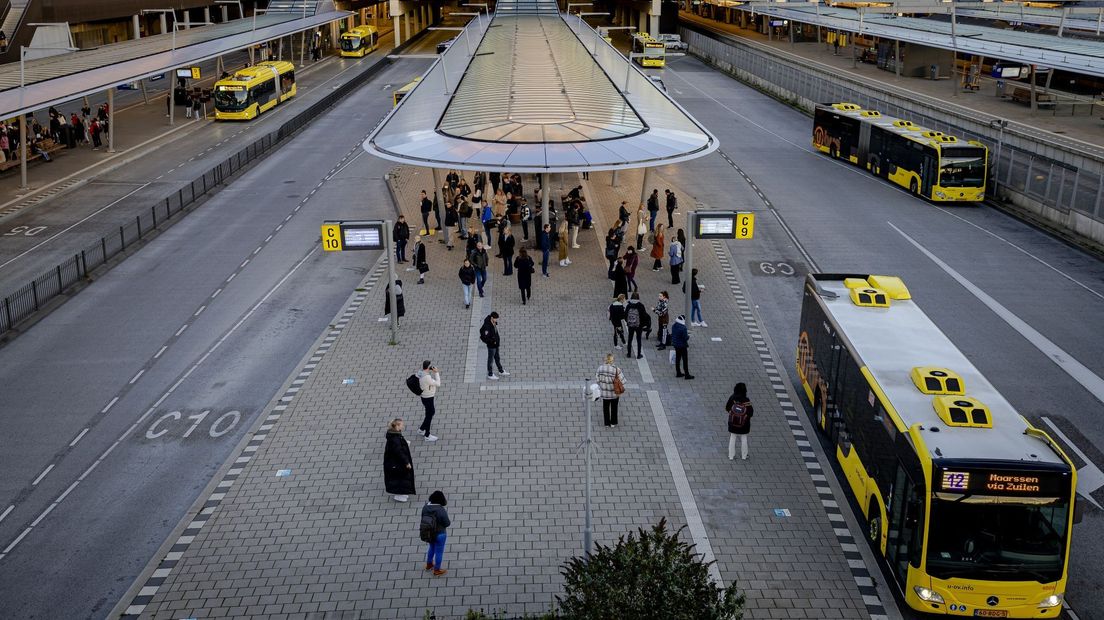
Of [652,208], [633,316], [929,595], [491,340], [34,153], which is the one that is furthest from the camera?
[34,153]

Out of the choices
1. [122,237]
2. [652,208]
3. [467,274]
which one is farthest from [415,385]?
[122,237]

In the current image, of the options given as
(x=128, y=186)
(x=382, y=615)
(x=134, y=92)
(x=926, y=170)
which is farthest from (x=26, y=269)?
(x=134, y=92)

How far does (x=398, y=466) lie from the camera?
17.2m

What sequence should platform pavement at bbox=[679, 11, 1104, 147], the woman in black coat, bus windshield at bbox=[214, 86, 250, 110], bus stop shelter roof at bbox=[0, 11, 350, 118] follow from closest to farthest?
the woman in black coat < bus stop shelter roof at bbox=[0, 11, 350, 118] < platform pavement at bbox=[679, 11, 1104, 147] < bus windshield at bbox=[214, 86, 250, 110]

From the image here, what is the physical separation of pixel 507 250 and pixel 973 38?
49121 millimetres

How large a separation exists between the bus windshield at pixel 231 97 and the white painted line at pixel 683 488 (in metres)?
46.8

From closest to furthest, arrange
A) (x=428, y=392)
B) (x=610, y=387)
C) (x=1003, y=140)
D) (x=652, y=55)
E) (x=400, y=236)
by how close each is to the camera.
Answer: (x=428, y=392)
(x=610, y=387)
(x=400, y=236)
(x=1003, y=140)
(x=652, y=55)

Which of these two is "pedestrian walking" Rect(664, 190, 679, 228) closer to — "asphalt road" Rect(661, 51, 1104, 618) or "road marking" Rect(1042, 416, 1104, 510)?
"asphalt road" Rect(661, 51, 1104, 618)

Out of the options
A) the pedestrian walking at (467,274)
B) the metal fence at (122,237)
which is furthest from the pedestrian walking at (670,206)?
the metal fence at (122,237)

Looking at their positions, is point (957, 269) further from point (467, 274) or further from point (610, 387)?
point (610, 387)

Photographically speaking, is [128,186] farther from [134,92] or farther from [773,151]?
[134,92]

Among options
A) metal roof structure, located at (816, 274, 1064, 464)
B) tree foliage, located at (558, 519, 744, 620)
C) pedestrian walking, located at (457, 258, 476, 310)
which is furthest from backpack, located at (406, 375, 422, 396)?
tree foliage, located at (558, 519, 744, 620)

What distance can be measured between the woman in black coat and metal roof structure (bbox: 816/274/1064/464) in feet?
26.3

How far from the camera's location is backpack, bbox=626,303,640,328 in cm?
2351
